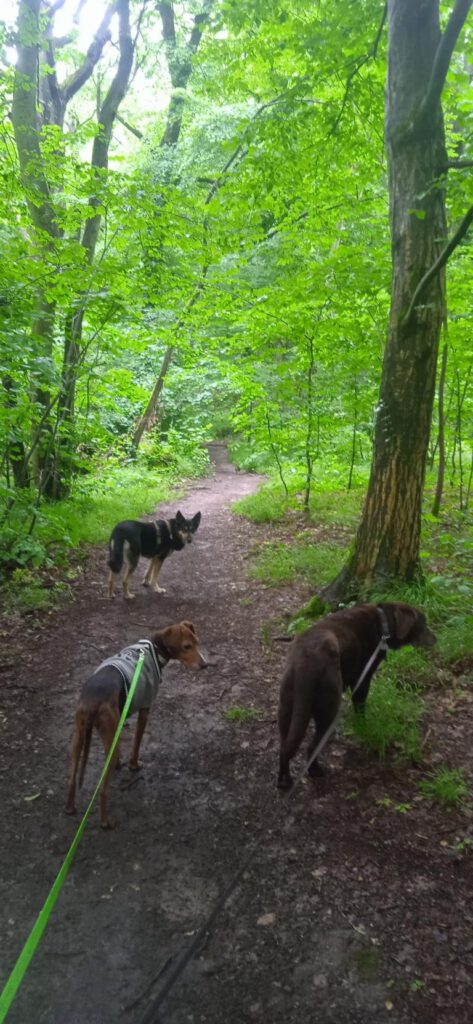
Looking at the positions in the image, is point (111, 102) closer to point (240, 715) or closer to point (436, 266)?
point (436, 266)

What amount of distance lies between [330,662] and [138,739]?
143 centimetres

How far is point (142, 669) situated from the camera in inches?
138

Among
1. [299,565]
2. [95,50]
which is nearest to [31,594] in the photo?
[299,565]

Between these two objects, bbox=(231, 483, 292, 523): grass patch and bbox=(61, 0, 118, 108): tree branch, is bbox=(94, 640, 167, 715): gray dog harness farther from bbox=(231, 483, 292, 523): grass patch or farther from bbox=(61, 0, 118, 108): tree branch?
bbox=(61, 0, 118, 108): tree branch

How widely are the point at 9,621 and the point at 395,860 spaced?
4.63 meters

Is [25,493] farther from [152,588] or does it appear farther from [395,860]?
[395,860]

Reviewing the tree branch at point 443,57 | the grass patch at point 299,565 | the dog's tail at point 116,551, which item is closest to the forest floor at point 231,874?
the dog's tail at point 116,551

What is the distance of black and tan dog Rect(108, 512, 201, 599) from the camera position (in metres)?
6.82

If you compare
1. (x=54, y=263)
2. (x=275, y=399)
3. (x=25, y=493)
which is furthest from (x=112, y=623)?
(x=275, y=399)

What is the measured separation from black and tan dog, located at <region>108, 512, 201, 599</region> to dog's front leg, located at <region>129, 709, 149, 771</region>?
3.31m

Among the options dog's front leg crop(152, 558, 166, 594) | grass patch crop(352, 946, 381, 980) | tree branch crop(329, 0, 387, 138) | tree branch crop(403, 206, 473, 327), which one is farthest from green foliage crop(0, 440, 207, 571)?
tree branch crop(329, 0, 387, 138)

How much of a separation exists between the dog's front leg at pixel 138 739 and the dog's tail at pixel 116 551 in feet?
10.8

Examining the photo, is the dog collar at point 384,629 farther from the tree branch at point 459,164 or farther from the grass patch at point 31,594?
the grass patch at point 31,594

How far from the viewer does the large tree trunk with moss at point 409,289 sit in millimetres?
5070
